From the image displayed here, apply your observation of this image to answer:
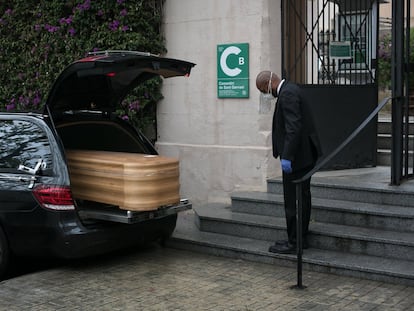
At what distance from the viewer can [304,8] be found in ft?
28.2

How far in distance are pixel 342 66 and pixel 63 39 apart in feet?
14.1

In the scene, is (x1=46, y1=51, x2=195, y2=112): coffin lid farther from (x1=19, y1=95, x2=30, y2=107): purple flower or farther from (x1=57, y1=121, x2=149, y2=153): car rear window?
(x1=19, y1=95, x2=30, y2=107): purple flower

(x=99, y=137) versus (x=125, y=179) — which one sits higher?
(x=99, y=137)

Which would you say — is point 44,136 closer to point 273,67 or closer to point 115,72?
point 115,72

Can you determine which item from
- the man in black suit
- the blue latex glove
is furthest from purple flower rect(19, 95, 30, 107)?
the blue latex glove

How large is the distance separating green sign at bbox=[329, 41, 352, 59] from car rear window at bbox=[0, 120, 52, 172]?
163 inches

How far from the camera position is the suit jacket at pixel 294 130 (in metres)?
5.82

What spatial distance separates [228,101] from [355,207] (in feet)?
8.43

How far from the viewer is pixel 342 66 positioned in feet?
27.2

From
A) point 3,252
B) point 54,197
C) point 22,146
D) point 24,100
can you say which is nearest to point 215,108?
point 22,146

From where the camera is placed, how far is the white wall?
26.3ft

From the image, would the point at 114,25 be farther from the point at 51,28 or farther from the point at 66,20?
the point at 51,28

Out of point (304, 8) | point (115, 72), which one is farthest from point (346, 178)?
point (115, 72)

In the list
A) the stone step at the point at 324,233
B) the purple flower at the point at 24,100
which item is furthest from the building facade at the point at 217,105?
the purple flower at the point at 24,100
